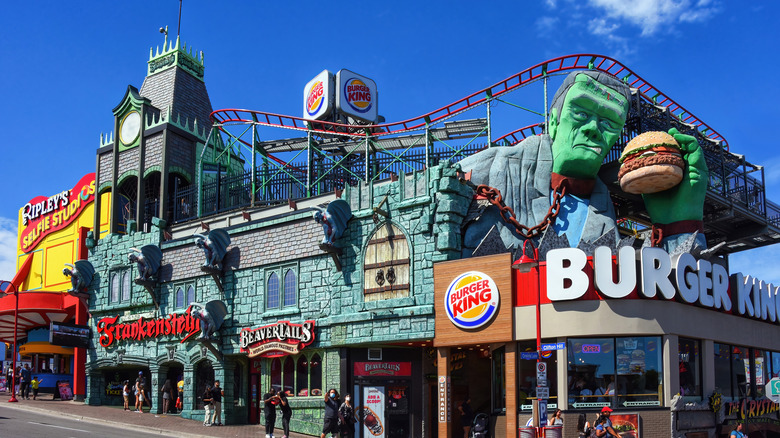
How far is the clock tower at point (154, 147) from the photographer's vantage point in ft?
141

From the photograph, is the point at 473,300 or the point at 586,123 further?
the point at 586,123

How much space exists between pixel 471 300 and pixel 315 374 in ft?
26.2

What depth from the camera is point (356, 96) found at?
152 feet

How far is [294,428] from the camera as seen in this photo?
104ft

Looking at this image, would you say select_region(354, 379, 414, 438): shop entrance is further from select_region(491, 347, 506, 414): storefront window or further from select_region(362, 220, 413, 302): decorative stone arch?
select_region(491, 347, 506, 414): storefront window

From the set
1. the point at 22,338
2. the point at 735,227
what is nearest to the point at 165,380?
the point at 22,338

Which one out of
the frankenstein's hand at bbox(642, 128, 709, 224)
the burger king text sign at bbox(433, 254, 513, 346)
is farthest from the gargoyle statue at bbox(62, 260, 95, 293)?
the frankenstein's hand at bbox(642, 128, 709, 224)

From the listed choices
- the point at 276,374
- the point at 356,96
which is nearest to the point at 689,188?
the point at 276,374

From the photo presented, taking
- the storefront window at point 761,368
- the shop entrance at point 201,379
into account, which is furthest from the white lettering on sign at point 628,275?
the shop entrance at point 201,379

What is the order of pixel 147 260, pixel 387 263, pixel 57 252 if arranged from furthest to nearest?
pixel 57 252
pixel 147 260
pixel 387 263

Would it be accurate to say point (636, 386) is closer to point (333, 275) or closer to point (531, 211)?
point (531, 211)

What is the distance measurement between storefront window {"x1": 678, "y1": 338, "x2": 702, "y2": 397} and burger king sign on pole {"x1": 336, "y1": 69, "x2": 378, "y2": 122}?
24.4 metres

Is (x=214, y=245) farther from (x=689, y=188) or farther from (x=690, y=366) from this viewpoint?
(x=690, y=366)

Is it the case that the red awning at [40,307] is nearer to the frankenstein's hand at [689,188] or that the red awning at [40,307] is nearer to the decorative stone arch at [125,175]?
the decorative stone arch at [125,175]
